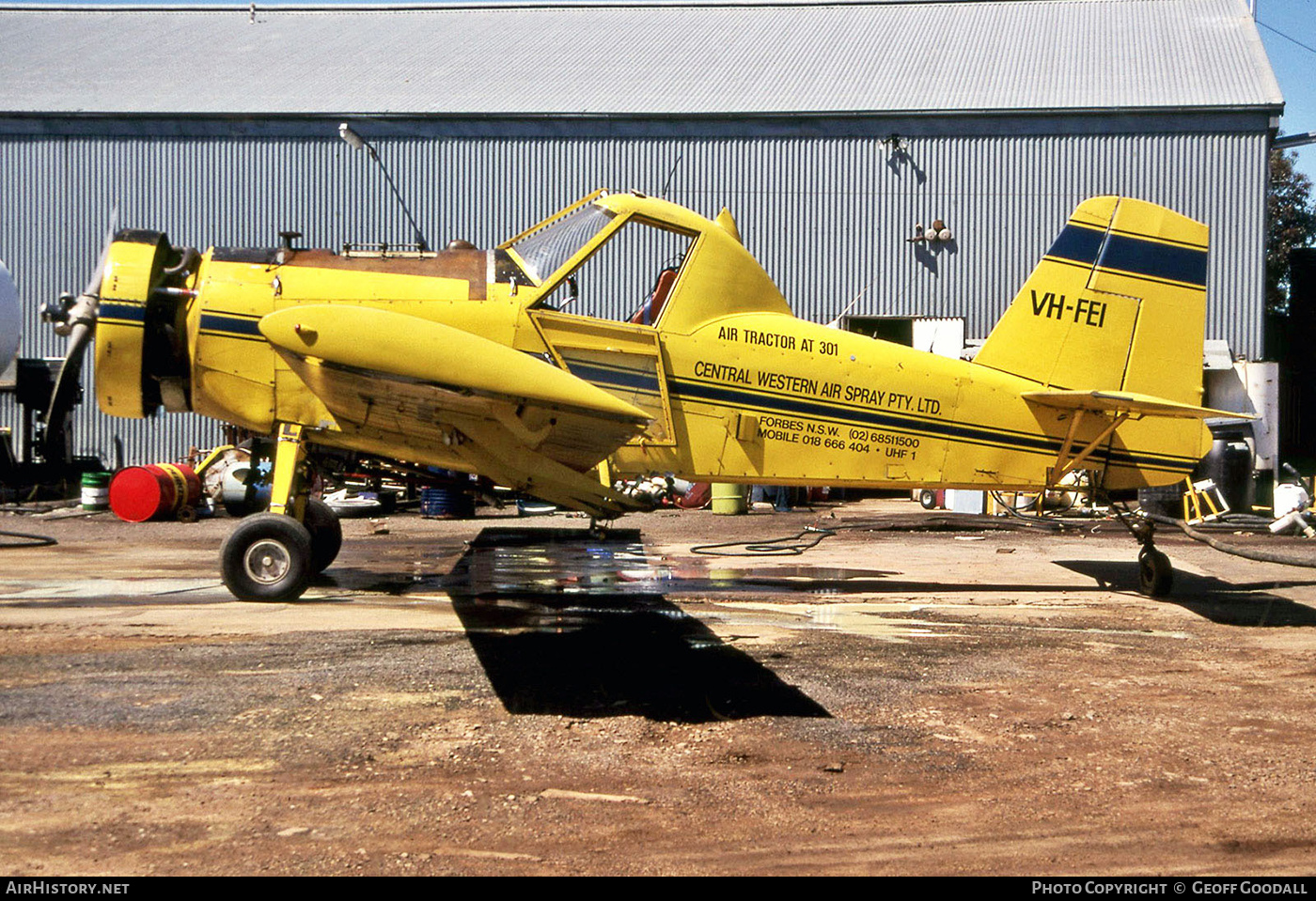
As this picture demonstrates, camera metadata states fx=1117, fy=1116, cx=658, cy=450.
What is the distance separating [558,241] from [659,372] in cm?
124

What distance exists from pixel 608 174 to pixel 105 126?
11597 millimetres

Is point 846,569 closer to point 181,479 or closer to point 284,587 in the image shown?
point 284,587

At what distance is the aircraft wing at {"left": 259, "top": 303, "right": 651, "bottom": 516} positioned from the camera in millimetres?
5895

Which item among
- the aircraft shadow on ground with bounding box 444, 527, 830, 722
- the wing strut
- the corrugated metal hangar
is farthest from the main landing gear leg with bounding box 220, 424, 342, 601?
the corrugated metal hangar

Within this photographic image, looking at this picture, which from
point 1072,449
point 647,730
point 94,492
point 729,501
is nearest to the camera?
point 647,730

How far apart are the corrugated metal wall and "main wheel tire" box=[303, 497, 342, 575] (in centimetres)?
1681

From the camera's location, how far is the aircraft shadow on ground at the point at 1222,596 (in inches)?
333

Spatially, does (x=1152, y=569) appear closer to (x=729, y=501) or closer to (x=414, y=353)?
(x=414, y=353)

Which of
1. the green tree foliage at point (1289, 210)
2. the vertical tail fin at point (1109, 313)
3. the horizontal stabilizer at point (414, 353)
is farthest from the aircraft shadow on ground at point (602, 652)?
the green tree foliage at point (1289, 210)

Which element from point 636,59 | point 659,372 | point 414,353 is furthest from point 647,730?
point 636,59

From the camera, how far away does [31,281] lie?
25.0 metres

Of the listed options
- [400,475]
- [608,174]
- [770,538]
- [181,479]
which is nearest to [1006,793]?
[400,475]

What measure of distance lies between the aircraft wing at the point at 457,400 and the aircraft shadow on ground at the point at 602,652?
917 millimetres

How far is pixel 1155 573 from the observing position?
938cm
